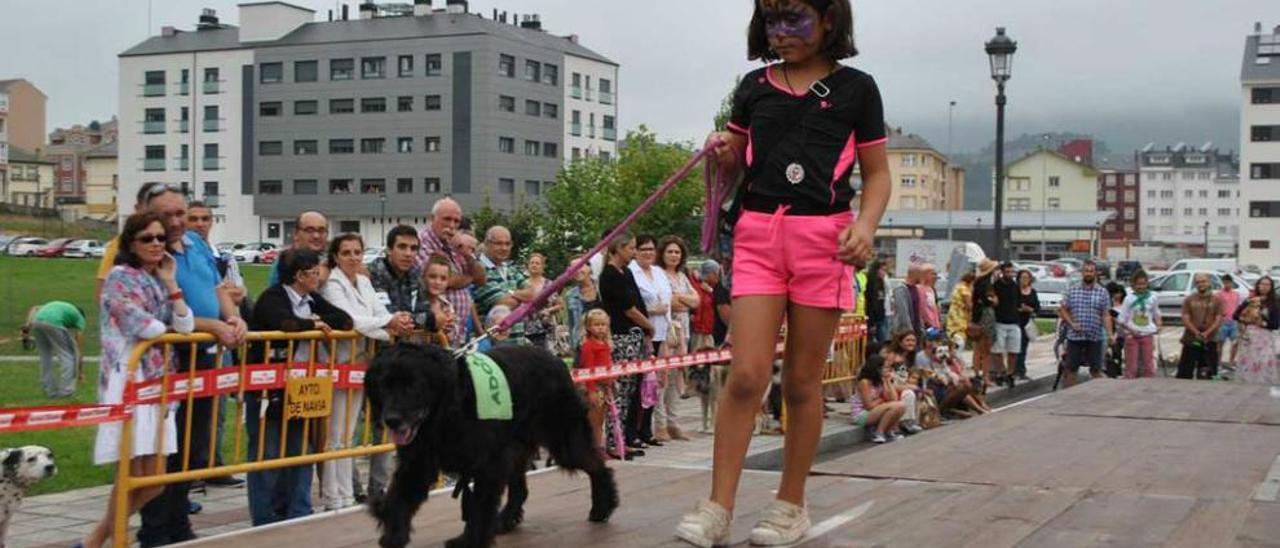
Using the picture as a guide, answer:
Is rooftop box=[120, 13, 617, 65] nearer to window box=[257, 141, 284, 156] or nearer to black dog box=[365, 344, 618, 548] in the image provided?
window box=[257, 141, 284, 156]

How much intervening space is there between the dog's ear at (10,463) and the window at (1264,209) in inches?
3908

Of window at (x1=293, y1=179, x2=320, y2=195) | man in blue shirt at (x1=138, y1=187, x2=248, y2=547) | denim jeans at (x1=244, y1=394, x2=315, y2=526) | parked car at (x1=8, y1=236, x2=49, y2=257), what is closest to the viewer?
man in blue shirt at (x1=138, y1=187, x2=248, y2=547)

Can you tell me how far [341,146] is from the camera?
300 feet

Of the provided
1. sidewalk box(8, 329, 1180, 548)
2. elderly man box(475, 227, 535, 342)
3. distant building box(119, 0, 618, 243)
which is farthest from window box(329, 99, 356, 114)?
elderly man box(475, 227, 535, 342)

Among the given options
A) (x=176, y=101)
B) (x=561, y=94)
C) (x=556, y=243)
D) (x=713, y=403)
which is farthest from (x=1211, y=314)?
(x=176, y=101)

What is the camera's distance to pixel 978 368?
18.9m

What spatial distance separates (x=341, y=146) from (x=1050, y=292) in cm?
6105

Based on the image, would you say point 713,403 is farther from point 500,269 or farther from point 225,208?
point 225,208

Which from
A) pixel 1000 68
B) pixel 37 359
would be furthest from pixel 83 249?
pixel 1000 68

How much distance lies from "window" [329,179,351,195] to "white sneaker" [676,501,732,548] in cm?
8958

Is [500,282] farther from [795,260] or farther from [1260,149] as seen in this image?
[1260,149]

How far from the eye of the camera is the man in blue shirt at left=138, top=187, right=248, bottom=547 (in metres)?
6.39

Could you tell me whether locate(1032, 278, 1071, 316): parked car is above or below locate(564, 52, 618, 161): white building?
below

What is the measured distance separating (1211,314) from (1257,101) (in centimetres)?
8156
